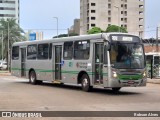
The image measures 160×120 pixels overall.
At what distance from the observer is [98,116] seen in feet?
43.6

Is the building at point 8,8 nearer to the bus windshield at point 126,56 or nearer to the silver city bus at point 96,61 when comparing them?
the silver city bus at point 96,61

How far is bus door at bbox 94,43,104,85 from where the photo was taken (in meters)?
22.2

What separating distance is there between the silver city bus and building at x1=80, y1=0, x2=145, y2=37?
127361 millimetres

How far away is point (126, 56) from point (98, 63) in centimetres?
156

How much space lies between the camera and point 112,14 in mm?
157625

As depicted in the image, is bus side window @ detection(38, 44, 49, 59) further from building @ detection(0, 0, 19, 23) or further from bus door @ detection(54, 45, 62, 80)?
building @ detection(0, 0, 19, 23)

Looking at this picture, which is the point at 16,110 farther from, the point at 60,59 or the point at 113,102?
the point at 60,59

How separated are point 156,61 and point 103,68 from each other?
23151 millimetres

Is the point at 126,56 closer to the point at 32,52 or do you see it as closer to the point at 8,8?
the point at 32,52

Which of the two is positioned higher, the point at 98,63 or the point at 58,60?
the point at 58,60

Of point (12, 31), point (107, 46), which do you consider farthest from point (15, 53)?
point (12, 31)

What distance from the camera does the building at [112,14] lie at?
509 ft

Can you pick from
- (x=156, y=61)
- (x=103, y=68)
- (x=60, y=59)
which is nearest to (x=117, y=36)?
(x=103, y=68)

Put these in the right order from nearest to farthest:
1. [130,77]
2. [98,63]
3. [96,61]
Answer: [130,77]
[98,63]
[96,61]
